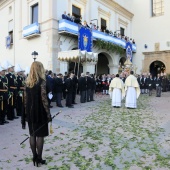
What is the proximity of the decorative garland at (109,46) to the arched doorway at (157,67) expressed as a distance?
5.51m

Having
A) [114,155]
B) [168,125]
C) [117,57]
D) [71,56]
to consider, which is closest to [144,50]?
[117,57]

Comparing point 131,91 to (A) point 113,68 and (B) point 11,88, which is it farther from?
(A) point 113,68

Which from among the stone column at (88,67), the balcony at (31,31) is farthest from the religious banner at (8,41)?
the stone column at (88,67)

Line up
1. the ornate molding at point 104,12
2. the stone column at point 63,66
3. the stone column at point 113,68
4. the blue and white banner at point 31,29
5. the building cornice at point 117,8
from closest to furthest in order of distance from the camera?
the stone column at point 63,66
the blue and white banner at point 31,29
the ornate molding at point 104,12
the building cornice at point 117,8
the stone column at point 113,68

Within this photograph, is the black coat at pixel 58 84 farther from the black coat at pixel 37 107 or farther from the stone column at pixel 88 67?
the stone column at pixel 88 67

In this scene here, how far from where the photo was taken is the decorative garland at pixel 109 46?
70.7ft

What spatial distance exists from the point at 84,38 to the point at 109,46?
4455 millimetres

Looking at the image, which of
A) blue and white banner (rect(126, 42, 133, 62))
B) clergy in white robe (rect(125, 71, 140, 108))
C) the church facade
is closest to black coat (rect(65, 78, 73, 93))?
clergy in white robe (rect(125, 71, 140, 108))

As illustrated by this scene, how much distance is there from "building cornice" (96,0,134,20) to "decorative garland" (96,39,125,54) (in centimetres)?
462

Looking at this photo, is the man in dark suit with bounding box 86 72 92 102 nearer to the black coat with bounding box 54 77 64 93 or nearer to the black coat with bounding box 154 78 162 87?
the black coat with bounding box 54 77 64 93

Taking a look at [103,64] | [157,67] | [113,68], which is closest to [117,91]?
[113,68]

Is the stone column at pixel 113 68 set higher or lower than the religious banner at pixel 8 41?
lower

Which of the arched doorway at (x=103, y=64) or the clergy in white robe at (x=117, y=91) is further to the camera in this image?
the arched doorway at (x=103, y=64)

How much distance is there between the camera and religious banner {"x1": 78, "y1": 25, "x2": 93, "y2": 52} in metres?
18.6
